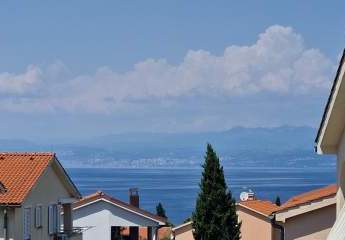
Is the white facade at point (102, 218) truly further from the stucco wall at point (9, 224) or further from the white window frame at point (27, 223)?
the stucco wall at point (9, 224)

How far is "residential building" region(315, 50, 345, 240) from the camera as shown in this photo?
8.17 metres

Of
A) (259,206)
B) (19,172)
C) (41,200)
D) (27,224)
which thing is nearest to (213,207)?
(259,206)

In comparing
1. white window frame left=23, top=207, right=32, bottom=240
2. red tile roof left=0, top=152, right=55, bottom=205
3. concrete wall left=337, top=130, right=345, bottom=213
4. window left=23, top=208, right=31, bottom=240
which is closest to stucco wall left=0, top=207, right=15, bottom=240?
red tile roof left=0, top=152, right=55, bottom=205

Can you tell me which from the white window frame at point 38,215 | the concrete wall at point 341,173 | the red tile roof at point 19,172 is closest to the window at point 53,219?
the white window frame at point 38,215

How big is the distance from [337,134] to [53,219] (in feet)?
88.3

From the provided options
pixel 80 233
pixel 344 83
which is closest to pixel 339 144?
pixel 344 83

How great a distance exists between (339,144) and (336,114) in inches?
26.2

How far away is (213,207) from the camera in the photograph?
38406mm

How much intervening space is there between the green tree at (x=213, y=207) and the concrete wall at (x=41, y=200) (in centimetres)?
603

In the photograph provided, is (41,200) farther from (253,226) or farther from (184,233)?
(184,233)

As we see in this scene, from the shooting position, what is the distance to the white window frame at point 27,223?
30.6 metres

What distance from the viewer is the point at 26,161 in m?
32.7

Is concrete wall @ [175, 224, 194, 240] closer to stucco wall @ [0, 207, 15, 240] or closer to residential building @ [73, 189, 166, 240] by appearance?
residential building @ [73, 189, 166, 240]

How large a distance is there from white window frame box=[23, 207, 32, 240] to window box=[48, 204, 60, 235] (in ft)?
9.65
